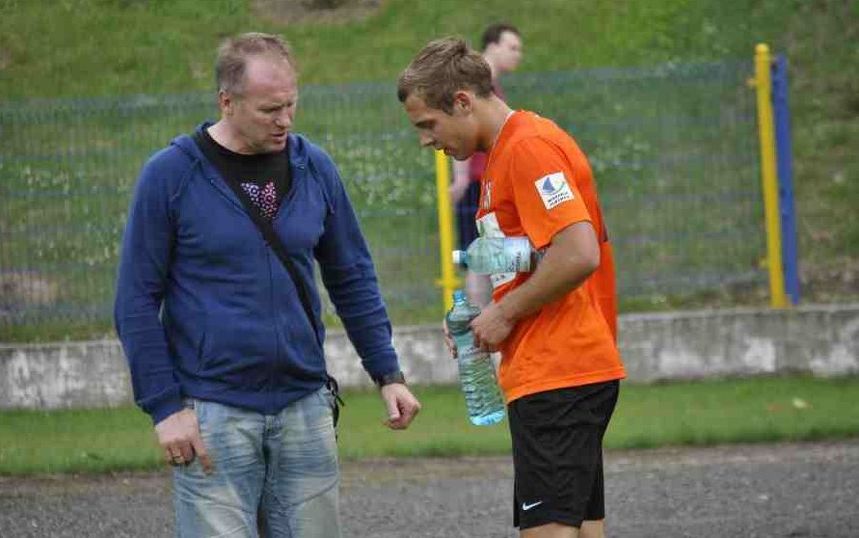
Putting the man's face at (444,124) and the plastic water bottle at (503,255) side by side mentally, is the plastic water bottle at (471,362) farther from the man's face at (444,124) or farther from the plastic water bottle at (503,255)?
the man's face at (444,124)

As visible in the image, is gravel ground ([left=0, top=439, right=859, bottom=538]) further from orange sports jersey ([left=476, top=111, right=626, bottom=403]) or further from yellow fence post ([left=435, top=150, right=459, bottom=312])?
orange sports jersey ([left=476, top=111, right=626, bottom=403])

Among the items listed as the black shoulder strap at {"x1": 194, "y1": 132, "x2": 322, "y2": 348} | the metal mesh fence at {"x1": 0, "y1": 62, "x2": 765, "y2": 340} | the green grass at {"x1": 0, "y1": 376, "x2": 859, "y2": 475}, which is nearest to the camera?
the black shoulder strap at {"x1": 194, "y1": 132, "x2": 322, "y2": 348}

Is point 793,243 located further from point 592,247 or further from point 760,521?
point 592,247

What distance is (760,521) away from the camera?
8.12 metres

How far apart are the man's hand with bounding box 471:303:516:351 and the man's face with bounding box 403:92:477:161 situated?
47cm

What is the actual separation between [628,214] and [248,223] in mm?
7496

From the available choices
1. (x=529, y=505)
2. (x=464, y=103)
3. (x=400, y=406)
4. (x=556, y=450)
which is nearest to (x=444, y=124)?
(x=464, y=103)

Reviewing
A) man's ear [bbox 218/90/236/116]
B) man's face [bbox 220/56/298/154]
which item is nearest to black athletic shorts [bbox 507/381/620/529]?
man's face [bbox 220/56/298/154]

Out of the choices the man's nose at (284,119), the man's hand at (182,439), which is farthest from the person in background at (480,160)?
the man's hand at (182,439)

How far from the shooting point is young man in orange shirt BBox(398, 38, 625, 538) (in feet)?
17.0

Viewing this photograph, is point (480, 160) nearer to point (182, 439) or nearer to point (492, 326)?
point (492, 326)

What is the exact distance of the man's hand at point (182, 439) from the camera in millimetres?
4781

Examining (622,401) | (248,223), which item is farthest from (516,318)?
(622,401)

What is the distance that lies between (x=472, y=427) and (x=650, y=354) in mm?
1646
